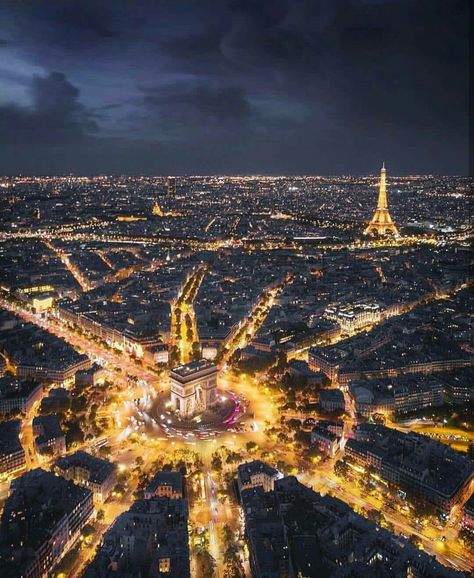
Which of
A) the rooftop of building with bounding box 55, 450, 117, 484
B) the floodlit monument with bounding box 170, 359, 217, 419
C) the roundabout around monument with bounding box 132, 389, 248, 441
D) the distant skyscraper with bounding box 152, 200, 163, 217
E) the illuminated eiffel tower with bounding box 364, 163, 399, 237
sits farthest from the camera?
the distant skyscraper with bounding box 152, 200, 163, 217

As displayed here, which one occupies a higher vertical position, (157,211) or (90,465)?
(157,211)

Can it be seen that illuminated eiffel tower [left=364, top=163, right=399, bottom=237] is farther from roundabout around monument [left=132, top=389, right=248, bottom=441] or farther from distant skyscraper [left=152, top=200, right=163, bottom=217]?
roundabout around monument [left=132, top=389, right=248, bottom=441]

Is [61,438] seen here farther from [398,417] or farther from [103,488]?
[398,417]

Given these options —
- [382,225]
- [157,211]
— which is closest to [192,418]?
[382,225]

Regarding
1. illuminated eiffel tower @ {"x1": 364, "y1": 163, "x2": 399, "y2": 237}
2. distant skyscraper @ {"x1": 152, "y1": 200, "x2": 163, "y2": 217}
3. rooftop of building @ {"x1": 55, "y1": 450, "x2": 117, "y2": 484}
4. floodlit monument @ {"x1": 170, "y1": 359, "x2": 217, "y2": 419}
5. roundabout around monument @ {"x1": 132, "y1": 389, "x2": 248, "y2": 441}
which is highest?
distant skyscraper @ {"x1": 152, "y1": 200, "x2": 163, "y2": 217}

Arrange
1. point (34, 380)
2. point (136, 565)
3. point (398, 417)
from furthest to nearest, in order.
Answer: point (34, 380) → point (398, 417) → point (136, 565)

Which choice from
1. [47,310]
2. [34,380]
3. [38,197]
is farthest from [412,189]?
[34,380]

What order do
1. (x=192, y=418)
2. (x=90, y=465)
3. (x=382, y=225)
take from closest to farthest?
(x=90, y=465) < (x=192, y=418) < (x=382, y=225)

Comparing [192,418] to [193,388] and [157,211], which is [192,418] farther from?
[157,211]

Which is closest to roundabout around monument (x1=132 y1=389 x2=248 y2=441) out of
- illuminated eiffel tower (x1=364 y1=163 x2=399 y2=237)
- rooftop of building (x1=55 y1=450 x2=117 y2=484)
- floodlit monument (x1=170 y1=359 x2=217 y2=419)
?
floodlit monument (x1=170 y1=359 x2=217 y2=419)

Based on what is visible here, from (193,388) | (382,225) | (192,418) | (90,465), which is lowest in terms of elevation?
(192,418)

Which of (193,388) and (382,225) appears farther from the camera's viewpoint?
(382,225)
